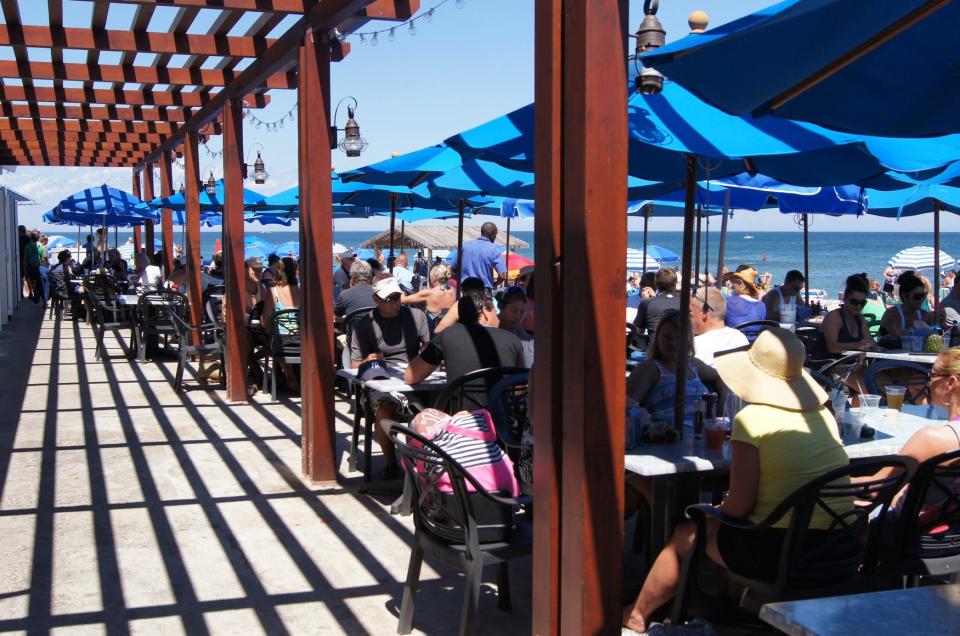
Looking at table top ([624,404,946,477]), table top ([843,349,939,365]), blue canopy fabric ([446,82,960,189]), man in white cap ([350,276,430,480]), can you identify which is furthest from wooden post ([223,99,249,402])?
table top ([624,404,946,477])

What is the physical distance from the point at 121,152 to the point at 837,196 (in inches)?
545

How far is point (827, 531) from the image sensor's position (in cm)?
302

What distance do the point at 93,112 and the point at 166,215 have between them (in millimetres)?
3797

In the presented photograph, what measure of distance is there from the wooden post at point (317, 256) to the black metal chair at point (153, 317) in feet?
17.8

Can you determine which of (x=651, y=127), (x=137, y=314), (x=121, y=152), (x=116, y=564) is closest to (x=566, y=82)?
(x=651, y=127)

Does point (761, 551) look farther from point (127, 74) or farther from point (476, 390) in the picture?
point (127, 74)

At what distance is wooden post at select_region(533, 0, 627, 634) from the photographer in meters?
2.81

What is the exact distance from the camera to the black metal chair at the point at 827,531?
9.50ft

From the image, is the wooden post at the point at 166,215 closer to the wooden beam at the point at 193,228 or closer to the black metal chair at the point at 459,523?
the wooden beam at the point at 193,228

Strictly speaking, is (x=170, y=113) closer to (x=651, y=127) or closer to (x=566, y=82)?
(x=651, y=127)

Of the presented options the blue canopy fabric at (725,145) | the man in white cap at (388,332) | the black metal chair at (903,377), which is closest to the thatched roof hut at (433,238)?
the black metal chair at (903,377)

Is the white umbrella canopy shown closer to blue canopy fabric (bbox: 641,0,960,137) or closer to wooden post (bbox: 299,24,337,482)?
wooden post (bbox: 299,24,337,482)

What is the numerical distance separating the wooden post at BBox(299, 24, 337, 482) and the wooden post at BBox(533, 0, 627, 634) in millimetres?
3096

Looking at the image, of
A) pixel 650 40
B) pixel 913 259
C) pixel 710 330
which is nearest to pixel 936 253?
pixel 710 330
